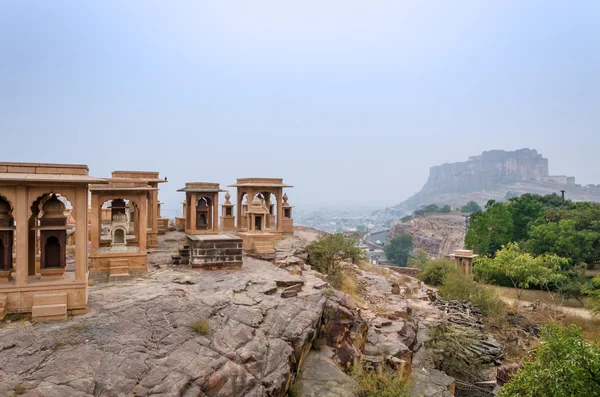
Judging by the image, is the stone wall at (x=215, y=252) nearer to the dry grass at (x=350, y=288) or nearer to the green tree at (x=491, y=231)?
the dry grass at (x=350, y=288)

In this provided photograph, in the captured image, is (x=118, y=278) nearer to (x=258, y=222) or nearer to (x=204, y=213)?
(x=258, y=222)

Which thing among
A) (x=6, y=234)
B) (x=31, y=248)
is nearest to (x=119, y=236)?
(x=31, y=248)

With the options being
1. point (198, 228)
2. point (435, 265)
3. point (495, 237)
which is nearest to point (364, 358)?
point (198, 228)

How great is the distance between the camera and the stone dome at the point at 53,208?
9336 mm

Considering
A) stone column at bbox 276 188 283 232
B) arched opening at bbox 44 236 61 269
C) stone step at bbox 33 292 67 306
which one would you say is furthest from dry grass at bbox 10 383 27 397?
stone column at bbox 276 188 283 232

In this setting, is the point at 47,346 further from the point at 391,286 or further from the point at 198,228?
the point at 391,286

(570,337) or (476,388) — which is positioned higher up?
(570,337)

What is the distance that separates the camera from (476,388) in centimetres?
1456

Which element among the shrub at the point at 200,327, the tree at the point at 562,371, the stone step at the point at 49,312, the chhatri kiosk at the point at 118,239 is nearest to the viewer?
the tree at the point at 562,371

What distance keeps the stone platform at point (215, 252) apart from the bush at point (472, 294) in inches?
566

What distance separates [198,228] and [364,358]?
12248 millimetres

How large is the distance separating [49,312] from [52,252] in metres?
1.51

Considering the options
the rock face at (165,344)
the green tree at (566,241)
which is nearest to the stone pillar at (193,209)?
the rock face at (165,344)

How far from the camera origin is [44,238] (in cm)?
930
